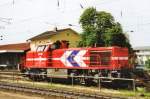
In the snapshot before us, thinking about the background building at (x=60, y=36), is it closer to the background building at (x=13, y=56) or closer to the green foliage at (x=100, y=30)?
the background building at (x=13, y=56)

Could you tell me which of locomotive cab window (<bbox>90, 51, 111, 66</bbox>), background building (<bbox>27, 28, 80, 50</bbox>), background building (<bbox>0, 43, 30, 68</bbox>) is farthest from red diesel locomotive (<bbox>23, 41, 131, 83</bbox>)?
background building (<bbox>27, 28, 80, 50</bbox>)

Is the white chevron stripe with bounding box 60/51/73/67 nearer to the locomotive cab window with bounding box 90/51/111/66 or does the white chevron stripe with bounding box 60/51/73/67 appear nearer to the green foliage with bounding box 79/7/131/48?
the locomotive cab window with bounding box 90/51/111/66

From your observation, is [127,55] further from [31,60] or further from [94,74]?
[31,60]

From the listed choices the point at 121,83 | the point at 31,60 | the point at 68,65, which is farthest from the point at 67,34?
the point at 121,83

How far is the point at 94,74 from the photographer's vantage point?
991 inches

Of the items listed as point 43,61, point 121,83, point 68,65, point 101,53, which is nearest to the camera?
point 121,83

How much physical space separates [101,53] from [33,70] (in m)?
8.26

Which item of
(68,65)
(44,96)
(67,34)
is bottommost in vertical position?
(44,96)

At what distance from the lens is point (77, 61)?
2664 cm

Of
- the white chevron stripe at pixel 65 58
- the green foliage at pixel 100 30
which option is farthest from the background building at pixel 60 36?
the white chevron stripe at pixel 65 58

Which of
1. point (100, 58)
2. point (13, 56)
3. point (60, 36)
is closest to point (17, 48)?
point (13, 56)

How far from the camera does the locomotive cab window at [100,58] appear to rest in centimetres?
2475

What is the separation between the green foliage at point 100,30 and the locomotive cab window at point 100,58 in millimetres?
28377

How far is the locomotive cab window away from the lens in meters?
24.8
